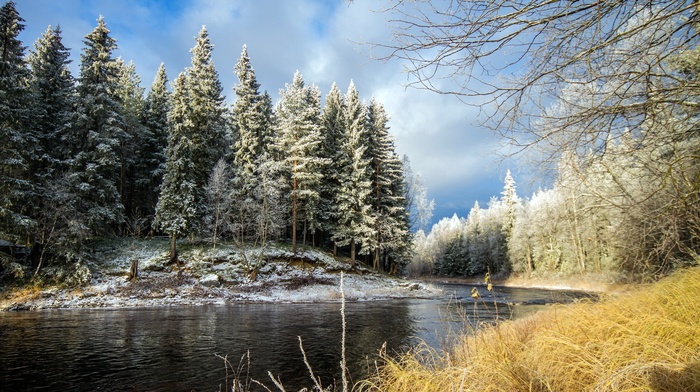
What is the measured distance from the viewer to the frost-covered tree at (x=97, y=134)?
26078mm

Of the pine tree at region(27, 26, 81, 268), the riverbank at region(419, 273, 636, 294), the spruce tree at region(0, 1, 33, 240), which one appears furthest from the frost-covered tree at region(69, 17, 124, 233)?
the riverbank at region(419, 273, 636, 294)

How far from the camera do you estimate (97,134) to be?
26.8 meters

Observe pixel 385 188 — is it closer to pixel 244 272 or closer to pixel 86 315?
pixel 244 272

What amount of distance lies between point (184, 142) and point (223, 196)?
5224mm

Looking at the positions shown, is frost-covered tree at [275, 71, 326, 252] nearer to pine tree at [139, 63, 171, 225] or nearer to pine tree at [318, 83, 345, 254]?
pine tree at [318, 83, 345, 254]

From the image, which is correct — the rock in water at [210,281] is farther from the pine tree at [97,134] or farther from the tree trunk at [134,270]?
the pine tree at [97,134]

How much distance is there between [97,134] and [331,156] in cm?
2045

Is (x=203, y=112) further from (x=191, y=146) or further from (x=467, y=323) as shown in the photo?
(x=467, y=323)

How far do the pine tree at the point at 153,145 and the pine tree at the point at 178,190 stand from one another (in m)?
6.62

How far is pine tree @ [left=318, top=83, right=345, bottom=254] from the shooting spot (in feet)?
121

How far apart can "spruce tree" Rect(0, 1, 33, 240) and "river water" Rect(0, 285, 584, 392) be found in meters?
6.66

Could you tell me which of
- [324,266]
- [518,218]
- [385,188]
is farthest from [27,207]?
[518,218]

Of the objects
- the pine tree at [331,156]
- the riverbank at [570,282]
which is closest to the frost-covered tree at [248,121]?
the pine tree at [331,156]

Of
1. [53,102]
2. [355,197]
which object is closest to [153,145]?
[53,102]
